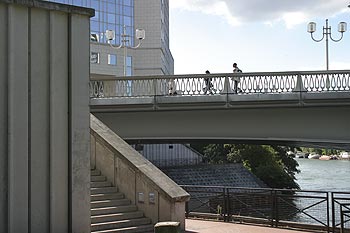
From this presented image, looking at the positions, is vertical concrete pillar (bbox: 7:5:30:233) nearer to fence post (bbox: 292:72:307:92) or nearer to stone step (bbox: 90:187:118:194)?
stone step (bbox: 90:187:118:194)

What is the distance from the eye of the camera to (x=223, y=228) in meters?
12.7

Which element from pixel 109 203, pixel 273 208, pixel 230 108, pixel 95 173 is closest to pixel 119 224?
pixel 109 203

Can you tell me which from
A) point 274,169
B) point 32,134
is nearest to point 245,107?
point 32,134

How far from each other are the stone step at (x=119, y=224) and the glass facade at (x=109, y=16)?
184 feet

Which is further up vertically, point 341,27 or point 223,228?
point 341,27

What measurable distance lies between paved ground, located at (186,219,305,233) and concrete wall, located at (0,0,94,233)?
2969 mm

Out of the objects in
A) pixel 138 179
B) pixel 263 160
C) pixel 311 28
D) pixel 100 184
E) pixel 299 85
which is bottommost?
pixel 263 160

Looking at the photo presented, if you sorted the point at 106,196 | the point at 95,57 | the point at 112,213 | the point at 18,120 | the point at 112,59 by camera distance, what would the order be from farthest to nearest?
the point at 112,59 < the point at 95,57 < the point at 106,196 < the point at 112,213 < the point at 18,120

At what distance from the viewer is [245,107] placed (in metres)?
19.6

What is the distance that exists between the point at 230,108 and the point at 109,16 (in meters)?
51.6

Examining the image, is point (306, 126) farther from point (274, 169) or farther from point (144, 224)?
point (274, 169)

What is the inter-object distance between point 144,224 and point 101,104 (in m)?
9.21

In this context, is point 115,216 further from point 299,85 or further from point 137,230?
point 299,85

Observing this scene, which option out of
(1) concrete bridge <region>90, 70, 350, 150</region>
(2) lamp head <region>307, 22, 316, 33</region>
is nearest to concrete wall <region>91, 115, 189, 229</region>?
(1) concrete bridge <region>90, 70, 350, 150</region>
